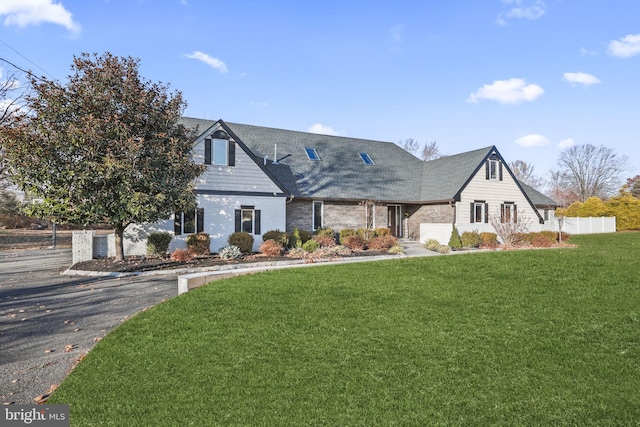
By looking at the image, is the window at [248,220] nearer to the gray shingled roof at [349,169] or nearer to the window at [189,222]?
the window at [189,222]

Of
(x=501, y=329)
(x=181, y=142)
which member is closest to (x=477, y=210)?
(x=181, y=142)

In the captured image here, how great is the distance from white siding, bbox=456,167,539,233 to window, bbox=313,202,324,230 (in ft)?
23.9

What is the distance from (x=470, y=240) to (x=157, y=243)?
1463 cm

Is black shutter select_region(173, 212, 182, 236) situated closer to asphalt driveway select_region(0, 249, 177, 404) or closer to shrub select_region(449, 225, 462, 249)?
asphalt driveway select_region(0, 249, 177, 404)

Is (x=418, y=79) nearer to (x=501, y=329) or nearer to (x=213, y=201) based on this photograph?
(x=213, y=201)

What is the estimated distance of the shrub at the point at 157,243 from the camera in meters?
15.4

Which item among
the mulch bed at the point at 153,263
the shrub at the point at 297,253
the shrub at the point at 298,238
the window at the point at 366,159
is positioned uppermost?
the window at the point at 366,159

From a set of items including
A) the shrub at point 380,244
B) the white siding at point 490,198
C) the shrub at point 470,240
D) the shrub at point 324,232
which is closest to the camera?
the shrub at point 380,244

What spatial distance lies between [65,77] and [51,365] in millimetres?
10918

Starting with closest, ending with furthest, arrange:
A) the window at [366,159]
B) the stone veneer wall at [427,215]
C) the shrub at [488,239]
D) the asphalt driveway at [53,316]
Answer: the asphalt driveway at [53,316] < the shrub at [488,239] < the stone veneer wall at [427,215] < the window at [366,159]

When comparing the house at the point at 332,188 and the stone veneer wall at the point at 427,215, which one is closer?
the house at the point at 332,188

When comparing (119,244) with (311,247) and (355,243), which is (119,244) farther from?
(355,243)

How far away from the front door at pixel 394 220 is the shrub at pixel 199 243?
11.7 meters

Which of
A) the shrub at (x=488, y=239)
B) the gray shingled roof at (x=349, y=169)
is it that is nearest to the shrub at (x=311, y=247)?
the gray shingled roof at (x=349, y=169)
